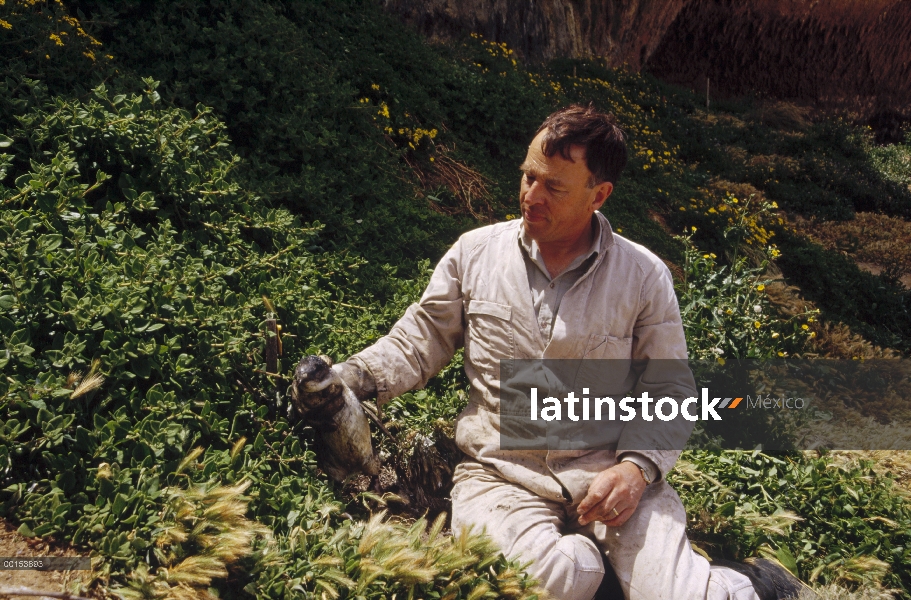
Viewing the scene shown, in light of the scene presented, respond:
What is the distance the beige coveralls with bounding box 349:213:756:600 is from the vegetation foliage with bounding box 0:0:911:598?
0.31 metres

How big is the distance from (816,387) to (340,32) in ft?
16.8

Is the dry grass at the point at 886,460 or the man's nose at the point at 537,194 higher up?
the man's nose at the point at 537,194

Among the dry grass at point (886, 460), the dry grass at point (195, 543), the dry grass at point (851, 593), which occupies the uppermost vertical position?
the dry grass at point (195, 543)

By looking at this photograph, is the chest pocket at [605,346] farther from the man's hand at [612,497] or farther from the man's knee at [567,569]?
the man's knee at [567,569]

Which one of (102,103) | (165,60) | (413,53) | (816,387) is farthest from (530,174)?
(413,53)

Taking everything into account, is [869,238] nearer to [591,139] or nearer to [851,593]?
[851,593]

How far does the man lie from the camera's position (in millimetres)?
2561

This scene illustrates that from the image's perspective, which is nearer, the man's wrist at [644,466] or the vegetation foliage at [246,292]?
the vegetation foliage at [246,292]

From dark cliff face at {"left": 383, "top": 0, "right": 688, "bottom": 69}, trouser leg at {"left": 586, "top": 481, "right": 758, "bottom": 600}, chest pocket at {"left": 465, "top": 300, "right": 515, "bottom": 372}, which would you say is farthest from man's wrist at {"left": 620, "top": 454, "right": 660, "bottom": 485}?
dark cliff face at {"left": 383, "top": 0, "right": 688, "bottom": 69}

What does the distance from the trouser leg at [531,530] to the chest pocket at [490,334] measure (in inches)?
16.1

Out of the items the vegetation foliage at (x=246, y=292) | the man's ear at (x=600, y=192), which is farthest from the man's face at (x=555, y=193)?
the vegetation foliage at (x=246, y=292)

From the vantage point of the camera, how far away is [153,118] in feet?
11.4

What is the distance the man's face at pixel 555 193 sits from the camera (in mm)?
2672

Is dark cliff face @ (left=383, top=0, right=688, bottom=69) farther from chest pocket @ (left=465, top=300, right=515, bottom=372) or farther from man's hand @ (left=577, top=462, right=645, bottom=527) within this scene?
man's hand @ (left=577, top=462, right=645, bottom=527)
